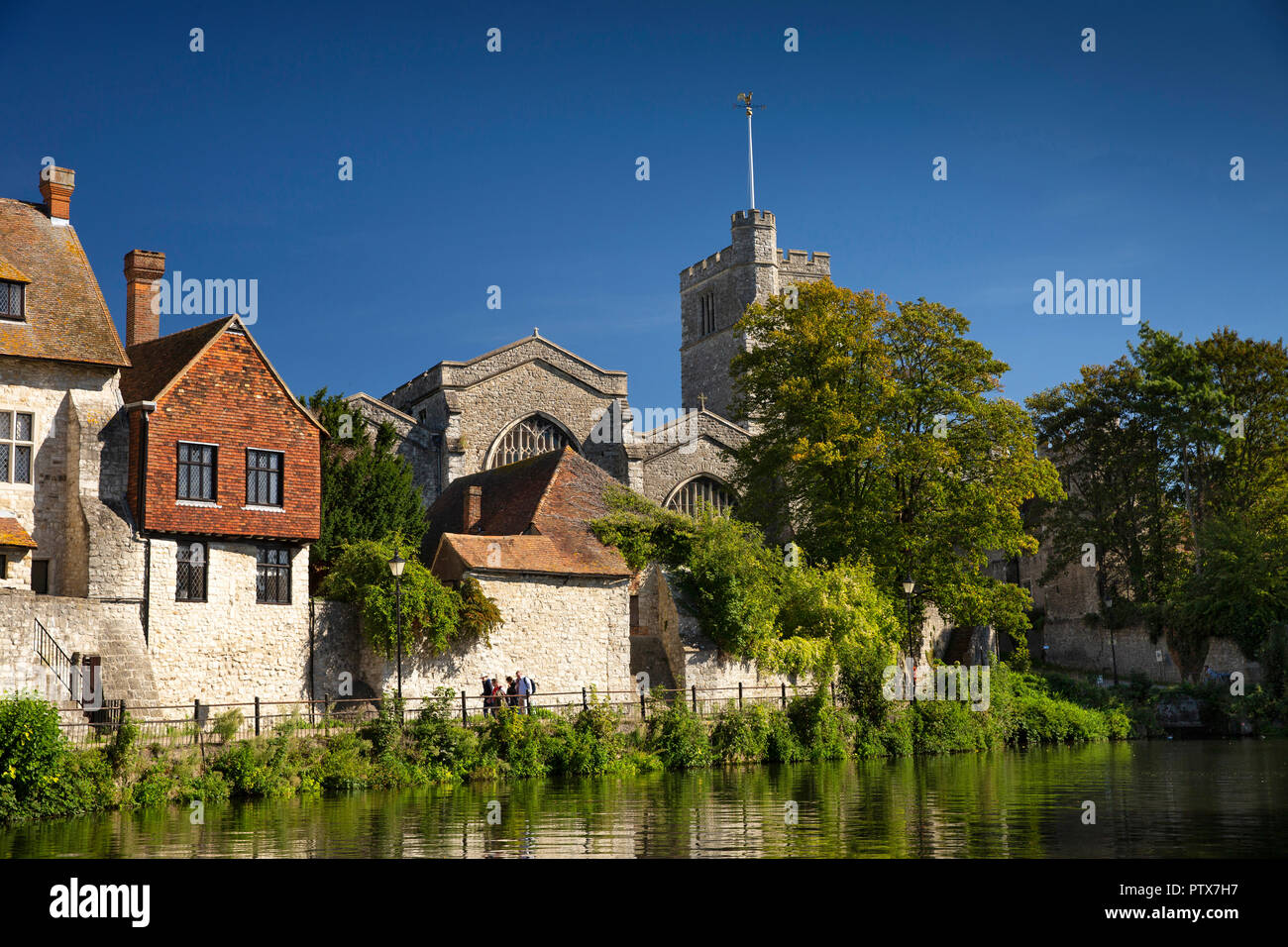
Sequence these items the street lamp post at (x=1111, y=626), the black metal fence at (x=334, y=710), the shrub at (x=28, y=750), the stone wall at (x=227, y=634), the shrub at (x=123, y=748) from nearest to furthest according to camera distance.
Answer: the shrub at (x=28, y=750) → the shrub at (x=123, y=748) → the black metal fence at (x=334, y=710) → the stone wall at (x=227, y=634) → the street lamp post at (x=1111, y=626)

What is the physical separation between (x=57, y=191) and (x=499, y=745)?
17.8 meters

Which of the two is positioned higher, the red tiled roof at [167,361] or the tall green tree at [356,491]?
A: the red tiled roof at [167,361]

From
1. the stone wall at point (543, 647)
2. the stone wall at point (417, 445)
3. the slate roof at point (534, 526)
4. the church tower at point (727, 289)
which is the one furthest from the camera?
the church tower at point (727, 289)

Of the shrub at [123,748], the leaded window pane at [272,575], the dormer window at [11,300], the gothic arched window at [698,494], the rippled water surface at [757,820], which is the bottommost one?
the rippled water surface at [757,820]

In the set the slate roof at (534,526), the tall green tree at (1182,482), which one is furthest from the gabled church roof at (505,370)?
the tall green tree at (1182,482)

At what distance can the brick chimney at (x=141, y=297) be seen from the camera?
108 ft

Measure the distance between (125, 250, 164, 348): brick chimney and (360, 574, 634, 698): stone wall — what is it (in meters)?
10.3

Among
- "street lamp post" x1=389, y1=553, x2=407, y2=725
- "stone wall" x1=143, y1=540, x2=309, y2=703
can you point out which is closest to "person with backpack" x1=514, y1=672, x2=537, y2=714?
"street lamp post" x1=389, y1=553, x2=407, y2=725

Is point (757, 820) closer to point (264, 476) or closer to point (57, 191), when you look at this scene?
point (264, 476)

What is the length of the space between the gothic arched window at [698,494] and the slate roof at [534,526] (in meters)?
14.9

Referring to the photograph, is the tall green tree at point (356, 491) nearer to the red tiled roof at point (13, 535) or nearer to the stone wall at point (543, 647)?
the stone wall at point (543, 647)

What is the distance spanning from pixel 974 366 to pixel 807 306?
5.96 m
